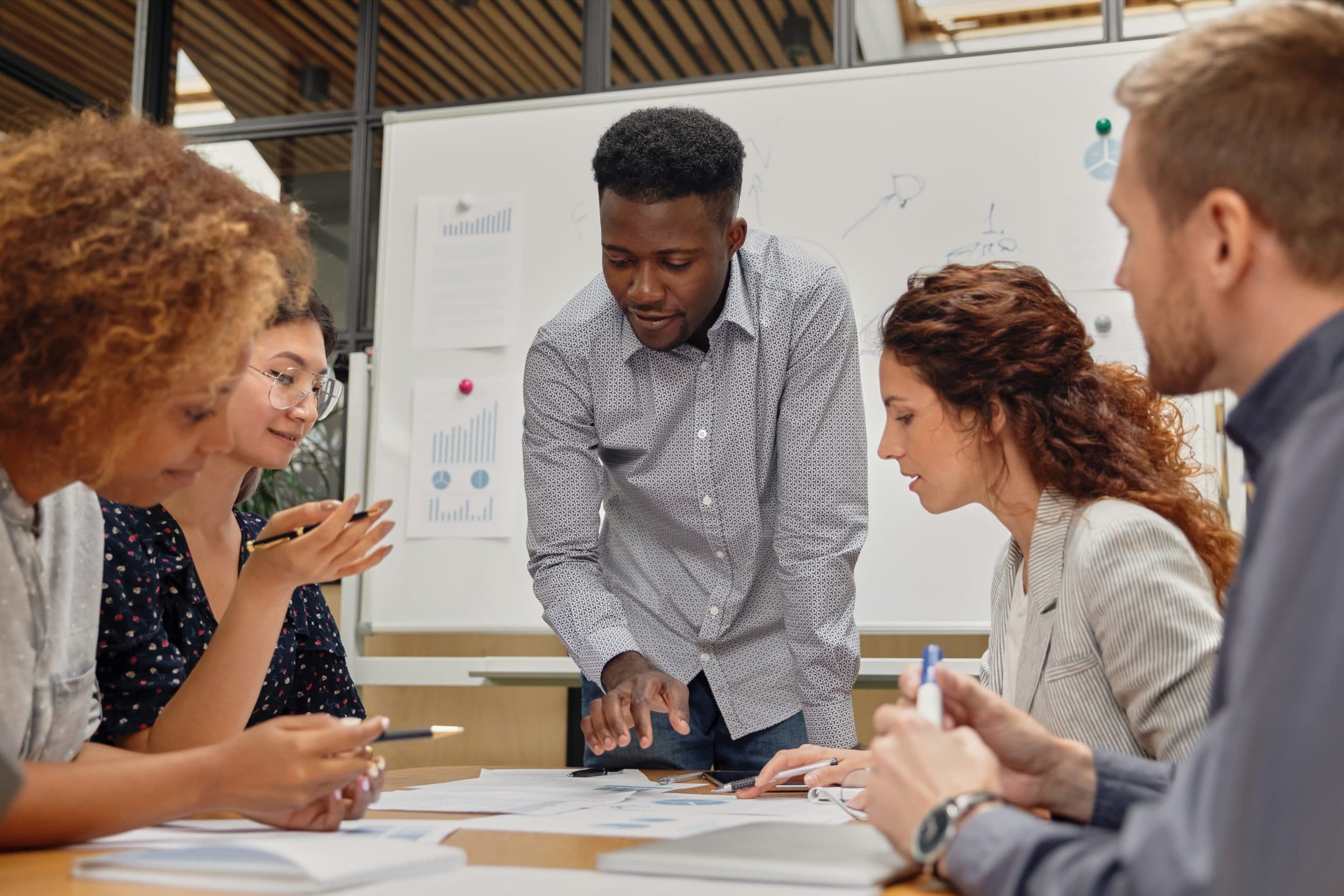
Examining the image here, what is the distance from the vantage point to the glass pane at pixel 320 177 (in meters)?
4.12

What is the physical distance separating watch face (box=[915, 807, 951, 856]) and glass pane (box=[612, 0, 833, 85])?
10.5 ft

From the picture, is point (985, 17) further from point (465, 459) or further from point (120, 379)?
point (120, 379)

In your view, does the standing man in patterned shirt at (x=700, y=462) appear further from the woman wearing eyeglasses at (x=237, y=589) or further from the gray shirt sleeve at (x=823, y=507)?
the woman wearing eyeglasses at (x=237, y=589)

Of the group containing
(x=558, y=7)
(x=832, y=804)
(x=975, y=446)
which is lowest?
(x=832, y=804)

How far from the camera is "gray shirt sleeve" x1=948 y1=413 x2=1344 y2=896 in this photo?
593 millimetres

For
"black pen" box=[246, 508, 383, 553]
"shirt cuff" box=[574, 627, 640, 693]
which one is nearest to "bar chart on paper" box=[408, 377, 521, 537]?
"shirt cuff" box=[574, 627, 640, 693]

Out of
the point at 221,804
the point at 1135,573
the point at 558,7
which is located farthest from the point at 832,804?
the point at 558,7

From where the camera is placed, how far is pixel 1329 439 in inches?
25.1

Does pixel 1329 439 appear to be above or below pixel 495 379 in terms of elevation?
below

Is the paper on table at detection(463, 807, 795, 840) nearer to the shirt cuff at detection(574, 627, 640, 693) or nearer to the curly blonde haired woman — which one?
the curly blonde haired woman

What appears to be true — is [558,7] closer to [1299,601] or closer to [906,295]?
[906,295]

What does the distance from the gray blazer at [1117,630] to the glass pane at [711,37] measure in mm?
2627

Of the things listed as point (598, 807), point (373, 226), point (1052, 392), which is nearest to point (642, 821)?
point (598, 807)

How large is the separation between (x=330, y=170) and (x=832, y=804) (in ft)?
11.7
